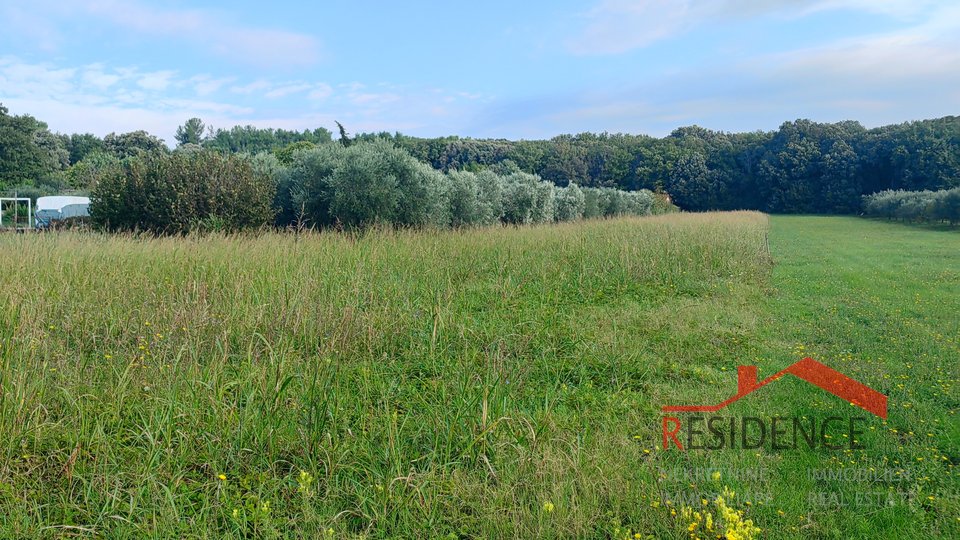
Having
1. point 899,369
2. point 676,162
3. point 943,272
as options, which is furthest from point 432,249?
point 676,162

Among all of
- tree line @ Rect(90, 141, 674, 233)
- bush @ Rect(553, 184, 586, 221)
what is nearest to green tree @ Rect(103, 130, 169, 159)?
bush @ Rect(553, 184, 586, 221)

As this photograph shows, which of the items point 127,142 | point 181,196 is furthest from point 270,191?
point 127,142

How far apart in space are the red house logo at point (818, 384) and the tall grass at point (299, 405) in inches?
26.1

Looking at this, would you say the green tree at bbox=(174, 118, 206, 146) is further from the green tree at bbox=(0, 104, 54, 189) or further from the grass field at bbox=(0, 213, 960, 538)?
the grass field at bbox=(0, 213, 960, 538)

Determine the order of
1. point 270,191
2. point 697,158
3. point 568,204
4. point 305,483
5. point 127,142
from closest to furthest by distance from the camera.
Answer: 1. point 305,483
2. point 270,191
3. point 568,204
4. point 127,142
5. point 697,158

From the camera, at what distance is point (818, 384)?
5.12 metres

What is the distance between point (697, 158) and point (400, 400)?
72491mm

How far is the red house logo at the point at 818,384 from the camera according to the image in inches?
177

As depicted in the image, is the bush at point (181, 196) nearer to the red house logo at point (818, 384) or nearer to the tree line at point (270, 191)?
the tree line at point (270, 191)

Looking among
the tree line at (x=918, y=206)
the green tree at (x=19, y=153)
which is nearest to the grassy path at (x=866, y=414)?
the tree line at (x=918, y=206)

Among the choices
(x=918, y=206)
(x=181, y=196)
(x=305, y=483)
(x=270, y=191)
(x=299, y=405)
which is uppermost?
(x=918, y=206)

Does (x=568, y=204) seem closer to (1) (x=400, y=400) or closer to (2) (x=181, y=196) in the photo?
(2) (x=181, y=196)

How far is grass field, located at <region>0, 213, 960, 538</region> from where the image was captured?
3.00 metres

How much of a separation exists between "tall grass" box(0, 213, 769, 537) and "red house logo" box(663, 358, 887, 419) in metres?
0.66
